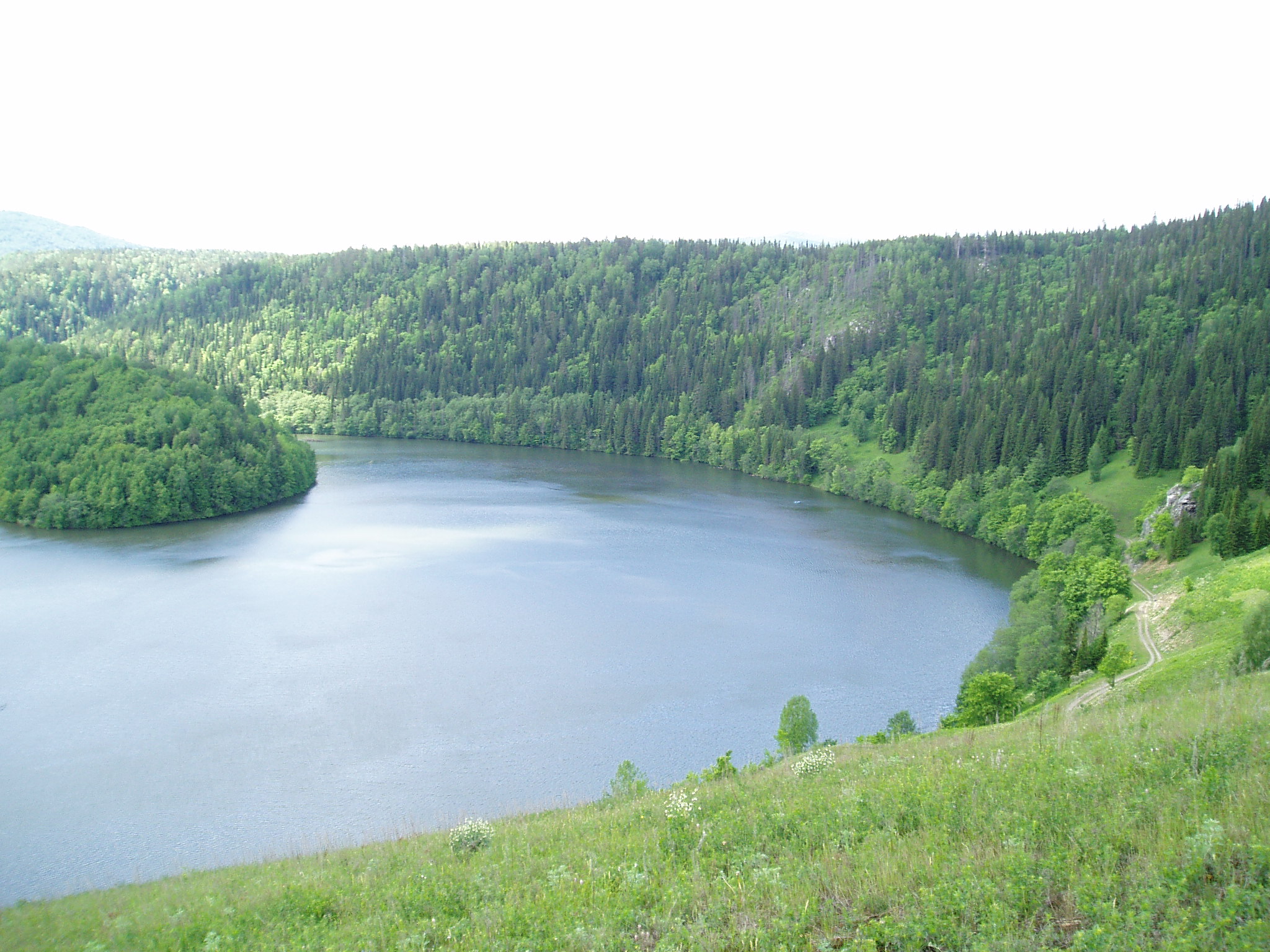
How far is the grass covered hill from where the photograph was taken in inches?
3086

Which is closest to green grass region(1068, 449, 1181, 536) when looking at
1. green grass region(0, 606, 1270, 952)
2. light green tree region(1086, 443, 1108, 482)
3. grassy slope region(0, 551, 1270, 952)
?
light green tree region(1086, 443, 1108, 482)

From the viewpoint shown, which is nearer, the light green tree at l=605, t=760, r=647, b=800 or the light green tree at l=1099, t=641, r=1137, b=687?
the light green tree at l=605, t=760, r=647, b=800

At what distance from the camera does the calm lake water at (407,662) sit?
1248 inches

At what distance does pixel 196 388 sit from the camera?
323 ft

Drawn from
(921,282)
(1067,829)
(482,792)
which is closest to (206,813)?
(482,792)

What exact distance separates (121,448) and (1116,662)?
3373 inches

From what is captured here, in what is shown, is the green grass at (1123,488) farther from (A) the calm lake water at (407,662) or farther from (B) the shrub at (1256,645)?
(B) the shrub at (1256,645)

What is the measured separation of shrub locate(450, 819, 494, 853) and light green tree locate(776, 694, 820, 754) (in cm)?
1948

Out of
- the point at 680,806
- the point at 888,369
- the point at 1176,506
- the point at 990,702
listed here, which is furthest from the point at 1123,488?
the point at 680,806

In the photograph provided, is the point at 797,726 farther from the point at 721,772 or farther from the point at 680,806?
the point at 680,806

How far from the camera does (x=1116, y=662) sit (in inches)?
1288

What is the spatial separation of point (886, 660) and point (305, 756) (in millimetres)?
30841

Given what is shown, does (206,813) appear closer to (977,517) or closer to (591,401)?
(977,517)

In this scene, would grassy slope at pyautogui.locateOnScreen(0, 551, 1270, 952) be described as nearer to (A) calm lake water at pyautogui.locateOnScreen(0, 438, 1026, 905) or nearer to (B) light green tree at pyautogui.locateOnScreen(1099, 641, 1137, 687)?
(A) calm lake water at pyautogui.locateOnScreen(0, 438, 1026, 905)
